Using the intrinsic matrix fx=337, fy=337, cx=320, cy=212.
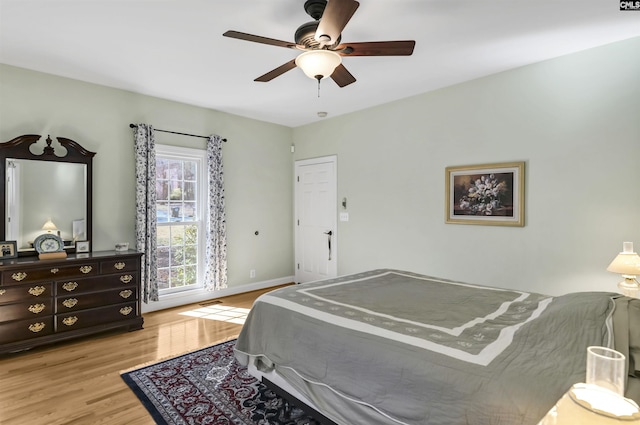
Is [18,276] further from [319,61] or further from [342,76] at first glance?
[342,76]

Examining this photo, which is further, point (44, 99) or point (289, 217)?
point (289, 217)

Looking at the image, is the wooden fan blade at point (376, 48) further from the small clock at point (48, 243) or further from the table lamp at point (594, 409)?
the small clock at point (48, 243)

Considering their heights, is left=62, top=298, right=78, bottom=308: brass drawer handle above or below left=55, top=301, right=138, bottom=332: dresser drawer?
above

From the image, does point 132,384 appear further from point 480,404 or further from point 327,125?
point 327,125

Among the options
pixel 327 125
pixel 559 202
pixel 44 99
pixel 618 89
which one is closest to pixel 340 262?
pixel 327 125

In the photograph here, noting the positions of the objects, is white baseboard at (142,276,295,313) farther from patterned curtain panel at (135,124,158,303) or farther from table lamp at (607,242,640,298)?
table lamp at (607,242,640,298)

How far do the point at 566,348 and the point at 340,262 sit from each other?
384 centimetres

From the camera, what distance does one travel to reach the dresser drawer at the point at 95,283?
3250 millimetres

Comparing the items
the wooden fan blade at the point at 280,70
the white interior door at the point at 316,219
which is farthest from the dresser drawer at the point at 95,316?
the wooden fan blade at the point at 280,70

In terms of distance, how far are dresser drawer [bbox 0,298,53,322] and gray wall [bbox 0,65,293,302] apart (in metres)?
0.85

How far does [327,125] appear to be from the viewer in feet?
17.3

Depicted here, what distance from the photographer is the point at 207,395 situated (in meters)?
2.39

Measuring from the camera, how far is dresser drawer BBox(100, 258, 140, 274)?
3.50 meters

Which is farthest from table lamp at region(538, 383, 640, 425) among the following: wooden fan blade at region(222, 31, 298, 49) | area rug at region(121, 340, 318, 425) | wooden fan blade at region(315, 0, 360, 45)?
wooden fan blade at region(222, 31, 298, 49)
